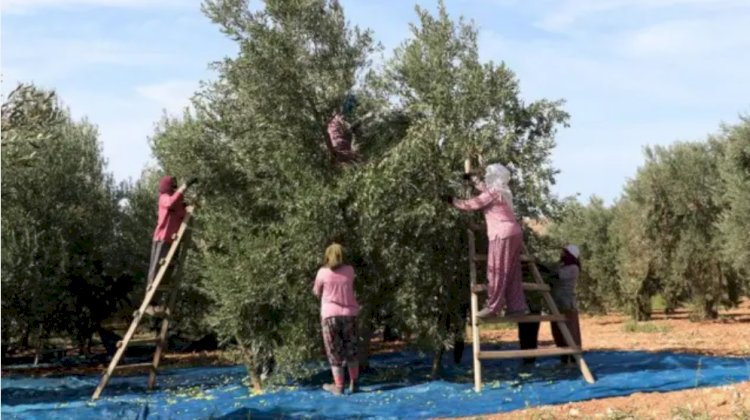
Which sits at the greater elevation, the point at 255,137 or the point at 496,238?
the point at 255,137

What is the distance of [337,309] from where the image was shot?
11.6 m

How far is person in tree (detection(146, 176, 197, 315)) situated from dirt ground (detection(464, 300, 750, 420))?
20.0 feet

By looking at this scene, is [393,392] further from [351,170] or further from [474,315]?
[351,170]

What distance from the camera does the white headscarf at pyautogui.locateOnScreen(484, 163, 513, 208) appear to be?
11.6 metres

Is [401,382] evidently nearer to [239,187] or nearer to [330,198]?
[330,198]

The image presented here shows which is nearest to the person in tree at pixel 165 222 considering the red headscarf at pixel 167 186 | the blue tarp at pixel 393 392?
the red headscarf at pixel 167 186

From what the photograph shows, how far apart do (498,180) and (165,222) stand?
5107 millimetres

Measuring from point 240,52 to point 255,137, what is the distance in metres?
1.31

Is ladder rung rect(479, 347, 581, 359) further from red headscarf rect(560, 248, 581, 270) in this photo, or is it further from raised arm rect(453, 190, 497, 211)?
raised arm rect(453, 190, 497, 211)

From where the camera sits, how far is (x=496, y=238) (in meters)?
11.6

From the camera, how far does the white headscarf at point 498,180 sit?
11.6m

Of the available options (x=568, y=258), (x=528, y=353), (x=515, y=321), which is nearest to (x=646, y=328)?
(x=568, y=258)

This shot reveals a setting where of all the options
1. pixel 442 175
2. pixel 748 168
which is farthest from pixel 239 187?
pixel 748 168

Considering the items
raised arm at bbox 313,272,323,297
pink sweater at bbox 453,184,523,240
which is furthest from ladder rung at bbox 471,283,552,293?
raised arm at bbox 313,272,323,297
